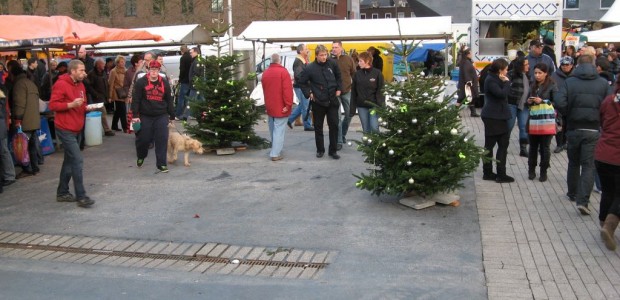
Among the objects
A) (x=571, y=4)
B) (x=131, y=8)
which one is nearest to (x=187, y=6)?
(x=131, y=8)

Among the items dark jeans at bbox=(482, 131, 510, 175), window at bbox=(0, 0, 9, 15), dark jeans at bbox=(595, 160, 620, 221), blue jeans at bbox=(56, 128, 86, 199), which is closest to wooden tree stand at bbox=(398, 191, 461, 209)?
dark jeans at bbox=(482, 131, 510, 175)

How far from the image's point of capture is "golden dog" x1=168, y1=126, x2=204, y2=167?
10336mm

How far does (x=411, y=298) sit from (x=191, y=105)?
22.5ft

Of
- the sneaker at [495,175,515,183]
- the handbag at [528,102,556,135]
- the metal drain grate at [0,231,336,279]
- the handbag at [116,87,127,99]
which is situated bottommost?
the metal drain grate at [0,231,336,279]

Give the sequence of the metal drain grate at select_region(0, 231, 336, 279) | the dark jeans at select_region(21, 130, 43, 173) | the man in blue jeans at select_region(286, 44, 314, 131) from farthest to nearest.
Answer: the man in blue jeans at select_region(286, 44, 314, 131)
the dark jeans at select_region(21, 130, 43, 173)
the metal drain grate at select_region(0, 231, 336, 279)

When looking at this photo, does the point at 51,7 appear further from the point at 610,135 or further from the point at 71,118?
the point at 610,135

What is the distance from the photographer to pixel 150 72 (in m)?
9.80

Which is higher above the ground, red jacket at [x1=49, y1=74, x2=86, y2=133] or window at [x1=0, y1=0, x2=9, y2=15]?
window at [x1=0, y1=0, x2=9, y2=15]

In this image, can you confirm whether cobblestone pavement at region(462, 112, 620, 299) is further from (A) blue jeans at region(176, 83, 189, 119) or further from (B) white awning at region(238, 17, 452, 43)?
(A) blue jeans at region(176, 83, 189, 119)

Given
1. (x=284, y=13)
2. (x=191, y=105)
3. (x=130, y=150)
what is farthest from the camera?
(x=284, y=13)

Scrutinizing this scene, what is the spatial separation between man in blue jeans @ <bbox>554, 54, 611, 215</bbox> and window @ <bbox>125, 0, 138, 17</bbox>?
55.1 m

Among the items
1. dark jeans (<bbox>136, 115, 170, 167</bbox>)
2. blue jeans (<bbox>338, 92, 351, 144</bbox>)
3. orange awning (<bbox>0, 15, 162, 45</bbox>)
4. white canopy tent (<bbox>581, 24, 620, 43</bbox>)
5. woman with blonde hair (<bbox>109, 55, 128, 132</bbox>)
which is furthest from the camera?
woman with blonde hair (<bbox>109, 55, 128, 132</bbox>)

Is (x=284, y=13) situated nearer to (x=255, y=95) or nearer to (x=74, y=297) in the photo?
(x=255, y=95)

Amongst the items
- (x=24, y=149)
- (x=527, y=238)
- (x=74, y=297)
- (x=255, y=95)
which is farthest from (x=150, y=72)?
(x=255, y=95)
